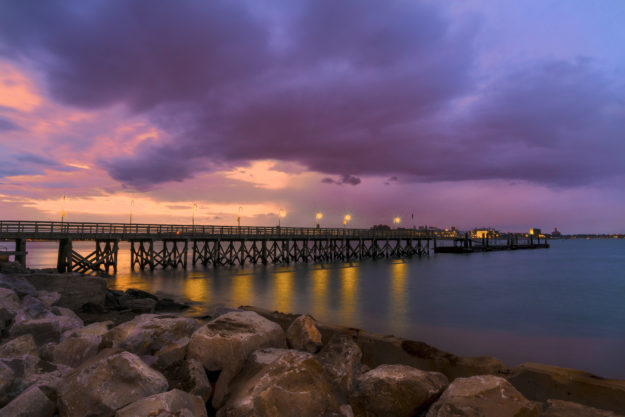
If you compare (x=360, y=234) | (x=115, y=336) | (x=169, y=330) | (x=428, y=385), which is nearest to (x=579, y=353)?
(x=428, y=385)

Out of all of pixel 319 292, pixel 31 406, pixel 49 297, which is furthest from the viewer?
pixel 319 292

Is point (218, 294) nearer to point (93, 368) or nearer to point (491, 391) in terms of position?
point (93, 368)

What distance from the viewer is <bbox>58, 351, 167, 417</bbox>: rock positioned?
4.74 m

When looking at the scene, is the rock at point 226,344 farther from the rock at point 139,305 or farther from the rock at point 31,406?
the rock at point 139,305

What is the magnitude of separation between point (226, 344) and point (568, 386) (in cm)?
516

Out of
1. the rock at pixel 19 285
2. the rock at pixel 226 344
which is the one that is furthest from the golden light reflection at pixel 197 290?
the rock at pixel 226 344

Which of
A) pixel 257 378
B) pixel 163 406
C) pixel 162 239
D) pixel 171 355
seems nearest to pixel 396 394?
pixel 257 378

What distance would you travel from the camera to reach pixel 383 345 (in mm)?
7727

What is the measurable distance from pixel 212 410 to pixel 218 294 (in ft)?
60.8

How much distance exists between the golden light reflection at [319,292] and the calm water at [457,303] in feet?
0.21

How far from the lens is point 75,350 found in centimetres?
683

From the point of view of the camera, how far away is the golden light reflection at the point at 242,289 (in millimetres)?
21847

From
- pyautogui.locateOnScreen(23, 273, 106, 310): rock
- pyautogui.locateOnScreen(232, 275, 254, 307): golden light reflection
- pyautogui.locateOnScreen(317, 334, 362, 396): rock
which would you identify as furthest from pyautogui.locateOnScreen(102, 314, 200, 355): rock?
pyautogui.locateOnScreen(232, 275, 254, 307): golden light reflection

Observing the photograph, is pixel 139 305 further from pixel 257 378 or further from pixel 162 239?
pixel 162 239
